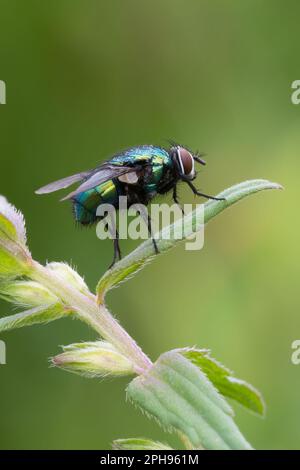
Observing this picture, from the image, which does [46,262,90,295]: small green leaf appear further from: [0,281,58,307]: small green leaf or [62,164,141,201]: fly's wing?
[62,164,141,201]: fly's wing

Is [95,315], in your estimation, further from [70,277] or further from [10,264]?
[10,264]

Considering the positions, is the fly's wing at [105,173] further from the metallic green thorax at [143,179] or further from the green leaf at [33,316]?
the green leaf at [33,316]

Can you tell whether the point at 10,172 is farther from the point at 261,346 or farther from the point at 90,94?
the point at 261,346

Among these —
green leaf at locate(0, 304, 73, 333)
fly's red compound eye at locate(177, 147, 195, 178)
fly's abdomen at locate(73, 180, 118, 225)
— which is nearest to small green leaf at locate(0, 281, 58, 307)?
green leaf at locate(0, 304, 73, 333)

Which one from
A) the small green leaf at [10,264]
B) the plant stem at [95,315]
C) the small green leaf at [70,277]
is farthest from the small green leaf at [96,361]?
the small green leaf at [10,264]

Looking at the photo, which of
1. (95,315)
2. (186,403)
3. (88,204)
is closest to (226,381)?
(186,403)
